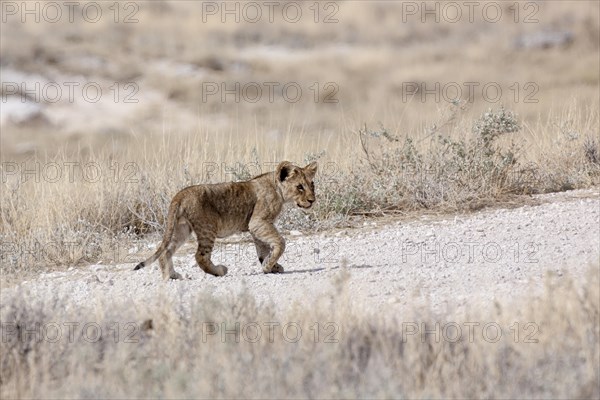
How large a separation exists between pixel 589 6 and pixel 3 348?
38588 mm

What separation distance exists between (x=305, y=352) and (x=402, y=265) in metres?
3.11

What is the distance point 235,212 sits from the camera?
9000 mm

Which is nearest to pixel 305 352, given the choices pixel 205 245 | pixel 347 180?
pixel 205 245

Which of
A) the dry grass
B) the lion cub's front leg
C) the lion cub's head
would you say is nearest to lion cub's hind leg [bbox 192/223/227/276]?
the lion cub's front leg

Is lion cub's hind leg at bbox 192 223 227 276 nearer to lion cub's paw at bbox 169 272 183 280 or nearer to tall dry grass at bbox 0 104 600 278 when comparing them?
lion cub's paw at bbox 169 272 183 280

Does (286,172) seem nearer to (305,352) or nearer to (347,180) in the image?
(347,180)

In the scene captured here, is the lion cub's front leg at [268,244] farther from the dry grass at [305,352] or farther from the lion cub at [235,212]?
the dry grass at [305,352]

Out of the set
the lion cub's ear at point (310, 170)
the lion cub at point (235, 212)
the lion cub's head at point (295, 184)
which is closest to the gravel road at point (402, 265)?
the lion cub at point (235, 212)

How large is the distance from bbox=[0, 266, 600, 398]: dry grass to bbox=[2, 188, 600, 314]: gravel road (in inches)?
10.5

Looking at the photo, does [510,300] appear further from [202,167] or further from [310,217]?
[202,167]

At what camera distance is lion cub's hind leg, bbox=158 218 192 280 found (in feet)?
28.7

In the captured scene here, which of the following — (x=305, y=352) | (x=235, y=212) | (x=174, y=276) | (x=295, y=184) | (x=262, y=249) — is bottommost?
(x=305, y=352)

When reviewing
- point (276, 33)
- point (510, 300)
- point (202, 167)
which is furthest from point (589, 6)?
point (510, 300)

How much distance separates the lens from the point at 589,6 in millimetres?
42344
